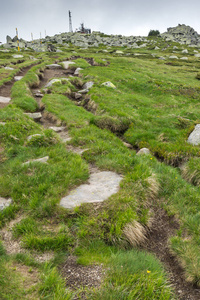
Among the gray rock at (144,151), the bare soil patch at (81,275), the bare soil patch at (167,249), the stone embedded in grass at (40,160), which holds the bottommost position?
the bare soil patch at (167,249)

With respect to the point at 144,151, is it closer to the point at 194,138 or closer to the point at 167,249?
the point at 194,138

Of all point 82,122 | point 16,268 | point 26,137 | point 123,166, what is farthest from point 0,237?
point 82,122

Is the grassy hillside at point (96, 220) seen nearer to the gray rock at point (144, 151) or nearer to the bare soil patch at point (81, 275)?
the bare soil patch at point (81, 275)

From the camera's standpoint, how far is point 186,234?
19.4 ft

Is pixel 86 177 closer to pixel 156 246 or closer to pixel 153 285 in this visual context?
pixel 156 246

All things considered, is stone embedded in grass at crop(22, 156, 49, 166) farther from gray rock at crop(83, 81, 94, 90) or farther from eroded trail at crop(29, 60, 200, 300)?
gray rock at crop(83, 81, 94, 90)

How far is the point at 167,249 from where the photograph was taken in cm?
566

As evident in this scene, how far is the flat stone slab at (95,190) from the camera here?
6.38 m

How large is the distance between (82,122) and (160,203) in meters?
8.45

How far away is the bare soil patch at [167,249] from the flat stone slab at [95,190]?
1814 mm

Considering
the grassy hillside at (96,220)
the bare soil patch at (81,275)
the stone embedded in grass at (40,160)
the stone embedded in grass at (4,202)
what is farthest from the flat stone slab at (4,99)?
the bare soil patch at (81,275)

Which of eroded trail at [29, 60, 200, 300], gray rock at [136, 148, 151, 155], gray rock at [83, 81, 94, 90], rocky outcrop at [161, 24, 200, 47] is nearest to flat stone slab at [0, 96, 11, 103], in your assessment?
gray rock at [83, 81, 94, 90]

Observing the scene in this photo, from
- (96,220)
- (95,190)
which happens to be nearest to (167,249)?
(96,220)

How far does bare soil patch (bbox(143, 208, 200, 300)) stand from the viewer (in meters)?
4.49
